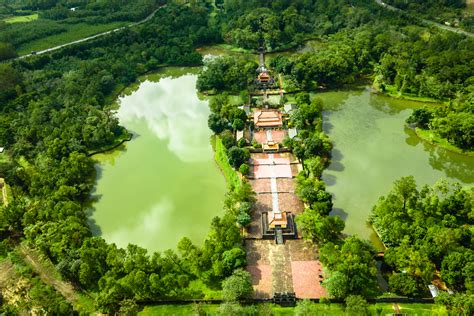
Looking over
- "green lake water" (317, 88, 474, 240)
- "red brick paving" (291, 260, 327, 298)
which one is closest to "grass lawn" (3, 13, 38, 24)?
"green lake water" (317, 88, 474, 240)

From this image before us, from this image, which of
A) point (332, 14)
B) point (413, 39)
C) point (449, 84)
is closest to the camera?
→ point (449, 84)

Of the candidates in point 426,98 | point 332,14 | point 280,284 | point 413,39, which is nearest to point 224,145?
point 280,284

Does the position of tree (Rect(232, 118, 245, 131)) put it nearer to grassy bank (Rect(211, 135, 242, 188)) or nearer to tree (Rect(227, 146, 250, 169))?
grassy bank (Rect(211, 135, 242, 188))

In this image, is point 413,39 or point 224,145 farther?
point 413,39

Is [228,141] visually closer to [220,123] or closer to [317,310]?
[220,123]

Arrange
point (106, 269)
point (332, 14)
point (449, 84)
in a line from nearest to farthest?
1. point (106, 269)
2. point (449, 84)
3. point (332, 14)

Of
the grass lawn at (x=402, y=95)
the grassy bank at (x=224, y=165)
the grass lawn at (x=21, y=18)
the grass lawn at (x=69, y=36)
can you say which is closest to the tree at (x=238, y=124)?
the grassy bank at (x=224, y=165)

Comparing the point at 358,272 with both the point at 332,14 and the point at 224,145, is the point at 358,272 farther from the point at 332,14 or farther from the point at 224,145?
the point at 332,14
